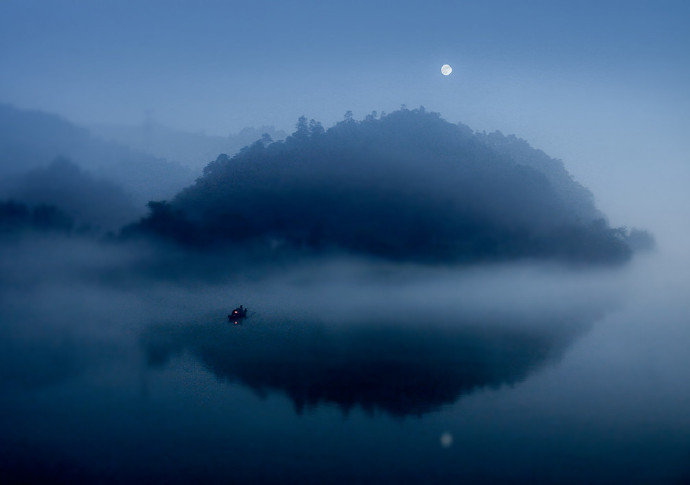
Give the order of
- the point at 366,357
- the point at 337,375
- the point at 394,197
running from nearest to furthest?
the point at 337,375
the point at 366,357
the point at 394,197

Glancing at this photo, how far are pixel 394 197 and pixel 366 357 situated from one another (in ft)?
61.5

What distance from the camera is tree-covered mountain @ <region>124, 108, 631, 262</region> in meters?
53.8

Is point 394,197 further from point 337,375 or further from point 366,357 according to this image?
point 337,375

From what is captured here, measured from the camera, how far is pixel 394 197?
189ft

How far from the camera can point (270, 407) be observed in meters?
38.7

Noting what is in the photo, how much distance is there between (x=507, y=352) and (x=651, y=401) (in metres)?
16.5

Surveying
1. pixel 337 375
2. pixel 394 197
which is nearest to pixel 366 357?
pixel 337 375

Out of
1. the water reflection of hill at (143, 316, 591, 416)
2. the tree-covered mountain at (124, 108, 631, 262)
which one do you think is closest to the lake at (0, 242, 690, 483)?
the water reflection of hill at (143, 316, 591, 416)

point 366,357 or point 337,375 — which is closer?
point 337,375

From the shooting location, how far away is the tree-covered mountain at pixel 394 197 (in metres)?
53.8

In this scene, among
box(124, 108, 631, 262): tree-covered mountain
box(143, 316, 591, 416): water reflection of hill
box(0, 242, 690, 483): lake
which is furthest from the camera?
box(124, 108, 631, 262): tree-covered mountain

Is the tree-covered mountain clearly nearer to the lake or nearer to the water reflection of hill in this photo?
the lake

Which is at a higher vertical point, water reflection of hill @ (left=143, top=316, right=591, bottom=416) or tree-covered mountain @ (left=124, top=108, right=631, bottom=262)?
tree-covered mountain @ (left=124, top=108, right=631, bottom=262)

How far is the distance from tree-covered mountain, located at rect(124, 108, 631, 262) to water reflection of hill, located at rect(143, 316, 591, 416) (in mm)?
11057
